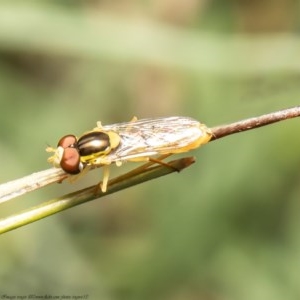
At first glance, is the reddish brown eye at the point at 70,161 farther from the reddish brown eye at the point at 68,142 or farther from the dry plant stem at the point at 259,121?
the dry plant stem at the point at 259,121

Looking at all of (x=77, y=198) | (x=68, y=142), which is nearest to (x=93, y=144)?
(x=68, y=142)

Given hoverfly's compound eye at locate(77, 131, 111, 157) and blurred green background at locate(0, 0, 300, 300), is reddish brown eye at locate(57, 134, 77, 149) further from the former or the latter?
blurred green background at locate(0, 0, 300, 300)

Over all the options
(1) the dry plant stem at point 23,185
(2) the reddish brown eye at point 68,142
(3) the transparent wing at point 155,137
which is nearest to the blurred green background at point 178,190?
(3) the transparent wing at point 155,137

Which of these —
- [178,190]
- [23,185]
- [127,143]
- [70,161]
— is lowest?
[178,190]

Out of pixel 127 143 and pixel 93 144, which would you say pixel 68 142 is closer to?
pixel 93 144

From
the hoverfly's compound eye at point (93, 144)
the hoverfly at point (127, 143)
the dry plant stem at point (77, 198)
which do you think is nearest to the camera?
the dry plant stem at point (77, 198)

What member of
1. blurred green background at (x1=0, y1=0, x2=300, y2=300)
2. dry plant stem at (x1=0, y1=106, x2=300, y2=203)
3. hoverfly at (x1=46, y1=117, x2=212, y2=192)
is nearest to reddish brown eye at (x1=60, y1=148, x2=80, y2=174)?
hoverfly at (x1=46, y1=117, x2=212, y2=192)
